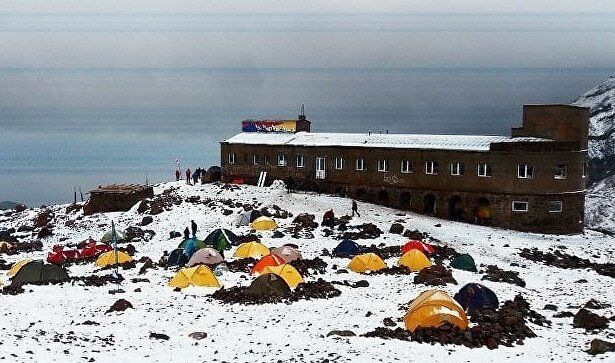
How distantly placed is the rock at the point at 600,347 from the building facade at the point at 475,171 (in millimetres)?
30083

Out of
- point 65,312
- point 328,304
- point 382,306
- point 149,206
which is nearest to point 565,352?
point 382,306

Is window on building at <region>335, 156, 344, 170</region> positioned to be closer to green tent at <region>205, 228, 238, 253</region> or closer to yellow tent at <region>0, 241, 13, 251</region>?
green tent at <region>205, 228, 238, 253</region>

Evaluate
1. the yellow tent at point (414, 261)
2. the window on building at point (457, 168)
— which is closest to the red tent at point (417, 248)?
the yellow tent at point (414, 261)

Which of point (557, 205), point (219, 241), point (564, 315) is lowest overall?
point (564, 315)

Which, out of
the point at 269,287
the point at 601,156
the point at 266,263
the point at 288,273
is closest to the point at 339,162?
the point at 266,263

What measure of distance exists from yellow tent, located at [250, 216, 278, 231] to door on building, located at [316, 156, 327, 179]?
47.2 ft

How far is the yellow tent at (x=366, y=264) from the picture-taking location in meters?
35.2

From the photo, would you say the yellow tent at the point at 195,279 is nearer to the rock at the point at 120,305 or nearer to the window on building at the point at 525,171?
the rock at the point at 120,305

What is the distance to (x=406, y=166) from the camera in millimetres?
56219

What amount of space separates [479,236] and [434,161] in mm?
9660

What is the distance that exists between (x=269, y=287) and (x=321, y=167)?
33.1m

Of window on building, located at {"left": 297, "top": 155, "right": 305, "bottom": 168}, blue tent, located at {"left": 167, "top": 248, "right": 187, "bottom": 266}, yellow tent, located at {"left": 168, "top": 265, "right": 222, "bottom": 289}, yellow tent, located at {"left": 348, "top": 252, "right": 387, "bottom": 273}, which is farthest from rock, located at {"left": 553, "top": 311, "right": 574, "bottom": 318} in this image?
window on building, located at {"left": 297, "top": 155, "right": 305, "bottom": 168}

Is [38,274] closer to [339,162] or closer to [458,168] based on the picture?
[339,162]

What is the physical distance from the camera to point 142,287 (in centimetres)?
3186
